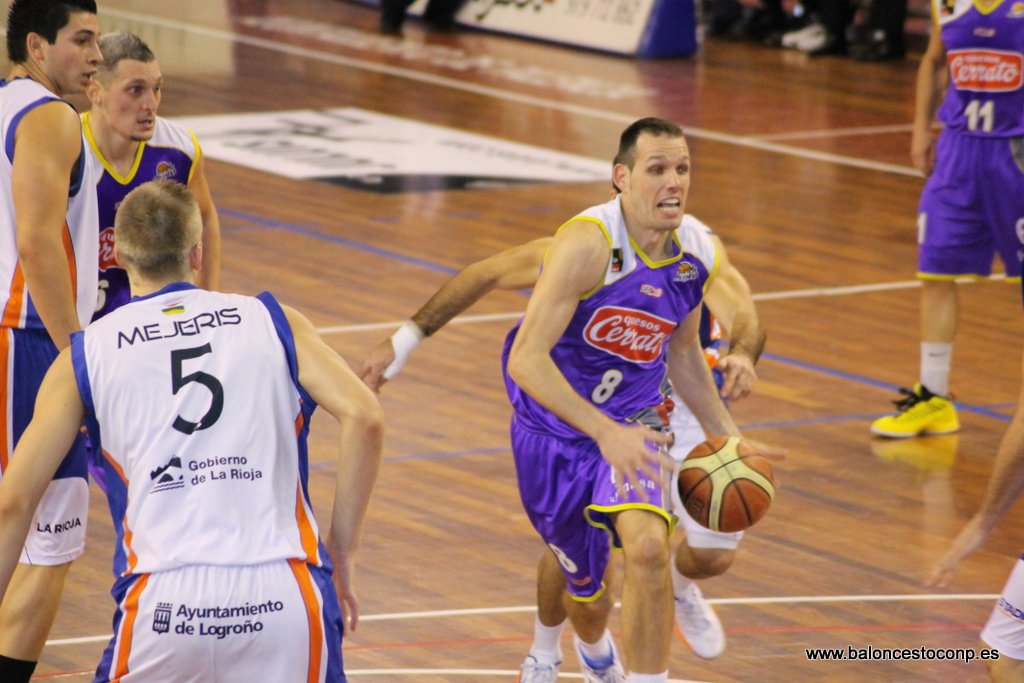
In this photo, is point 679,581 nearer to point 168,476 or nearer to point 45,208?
point 45,208

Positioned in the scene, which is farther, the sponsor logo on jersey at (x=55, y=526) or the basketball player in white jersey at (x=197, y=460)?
the sponsor logo on jersey at (x=55, y=526)

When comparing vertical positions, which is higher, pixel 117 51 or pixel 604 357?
pixel 117 51

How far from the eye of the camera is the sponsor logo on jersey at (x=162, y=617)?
3.86m

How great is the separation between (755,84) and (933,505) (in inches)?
476

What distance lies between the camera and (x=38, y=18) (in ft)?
17.2

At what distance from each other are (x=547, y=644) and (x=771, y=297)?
5.87m

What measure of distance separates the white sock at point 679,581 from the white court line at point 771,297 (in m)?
4.10

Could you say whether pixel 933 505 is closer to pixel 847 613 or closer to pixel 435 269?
pixel 847 613

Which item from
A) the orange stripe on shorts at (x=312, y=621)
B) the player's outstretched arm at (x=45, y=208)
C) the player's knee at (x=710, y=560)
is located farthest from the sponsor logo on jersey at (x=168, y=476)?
the player's knee at (x=710, y=560)

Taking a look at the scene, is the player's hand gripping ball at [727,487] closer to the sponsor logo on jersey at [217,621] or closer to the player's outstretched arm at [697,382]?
the player's outstretched arm at [697,382]

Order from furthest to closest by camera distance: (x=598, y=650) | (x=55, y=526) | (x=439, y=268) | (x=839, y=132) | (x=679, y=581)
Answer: (x=839, y=132) < (x=439, y=268) < (x=679, y=581) < (x=598, y=650) < (x=55, y=526)

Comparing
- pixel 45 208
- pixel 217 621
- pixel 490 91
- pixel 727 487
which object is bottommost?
pixel 490 91

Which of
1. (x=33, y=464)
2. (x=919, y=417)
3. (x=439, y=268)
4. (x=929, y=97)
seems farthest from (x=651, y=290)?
(x=439, y=268)

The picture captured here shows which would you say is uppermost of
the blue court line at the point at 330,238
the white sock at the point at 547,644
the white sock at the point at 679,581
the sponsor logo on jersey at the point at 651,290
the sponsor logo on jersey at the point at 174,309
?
the sponsor logo on jersey at the point at 174,309
